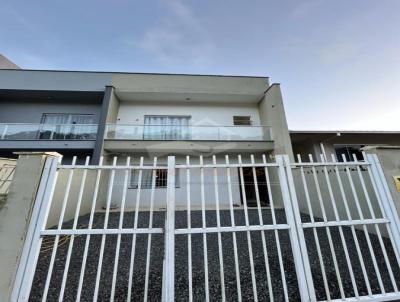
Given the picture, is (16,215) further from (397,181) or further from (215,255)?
(397,181)

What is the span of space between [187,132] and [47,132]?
25.0 feet

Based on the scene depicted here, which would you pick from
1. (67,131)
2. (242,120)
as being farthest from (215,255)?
(67,131)

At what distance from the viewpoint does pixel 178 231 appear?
6.59 ft

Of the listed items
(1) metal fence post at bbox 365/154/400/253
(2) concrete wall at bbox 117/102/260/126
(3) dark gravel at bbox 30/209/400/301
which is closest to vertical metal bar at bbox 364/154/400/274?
(1) metal fence post at bbox 365/154/400/253

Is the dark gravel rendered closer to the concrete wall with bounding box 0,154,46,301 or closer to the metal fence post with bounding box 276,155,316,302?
the metal fence post with bounding box 276,155,316,302

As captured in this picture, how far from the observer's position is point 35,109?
10.8 m

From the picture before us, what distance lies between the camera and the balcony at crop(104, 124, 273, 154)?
9.20m

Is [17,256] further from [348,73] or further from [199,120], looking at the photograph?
[348,73]

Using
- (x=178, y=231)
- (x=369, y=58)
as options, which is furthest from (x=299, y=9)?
(x=178, y=231)

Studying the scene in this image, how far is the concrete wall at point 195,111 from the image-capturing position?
11.0 meters

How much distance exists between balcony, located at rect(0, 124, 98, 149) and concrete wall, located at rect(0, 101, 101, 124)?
173cm

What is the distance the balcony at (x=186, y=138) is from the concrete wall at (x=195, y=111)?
165 centimetres

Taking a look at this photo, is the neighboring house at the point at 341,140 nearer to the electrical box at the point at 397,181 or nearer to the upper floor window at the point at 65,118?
the electrical box at the point at 397,181

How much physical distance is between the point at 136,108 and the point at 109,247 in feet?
30.0
